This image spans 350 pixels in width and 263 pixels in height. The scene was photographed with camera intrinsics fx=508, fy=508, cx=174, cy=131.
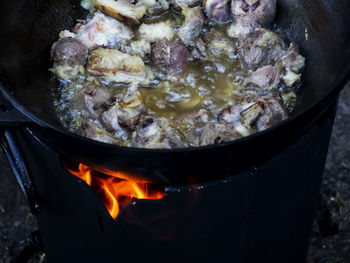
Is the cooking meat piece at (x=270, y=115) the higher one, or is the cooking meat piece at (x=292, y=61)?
the cooking meat piece at (x=292, y=61)

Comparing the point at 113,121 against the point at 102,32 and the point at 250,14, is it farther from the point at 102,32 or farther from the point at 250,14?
the point at 250,14

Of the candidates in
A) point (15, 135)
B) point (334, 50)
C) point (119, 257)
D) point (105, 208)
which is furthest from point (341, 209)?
point (15, 135)

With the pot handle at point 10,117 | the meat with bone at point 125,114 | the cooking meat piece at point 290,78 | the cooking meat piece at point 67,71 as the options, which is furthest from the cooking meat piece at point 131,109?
the cooking meat piece at point 290,78

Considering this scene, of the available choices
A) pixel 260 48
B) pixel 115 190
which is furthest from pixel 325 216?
pixel 115 190

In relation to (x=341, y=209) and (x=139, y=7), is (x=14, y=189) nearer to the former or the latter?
(x=139, y=7)

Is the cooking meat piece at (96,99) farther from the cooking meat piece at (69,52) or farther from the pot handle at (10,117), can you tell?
the pot handle at (10,117)

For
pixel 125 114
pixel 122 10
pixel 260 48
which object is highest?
pixel 122 10
